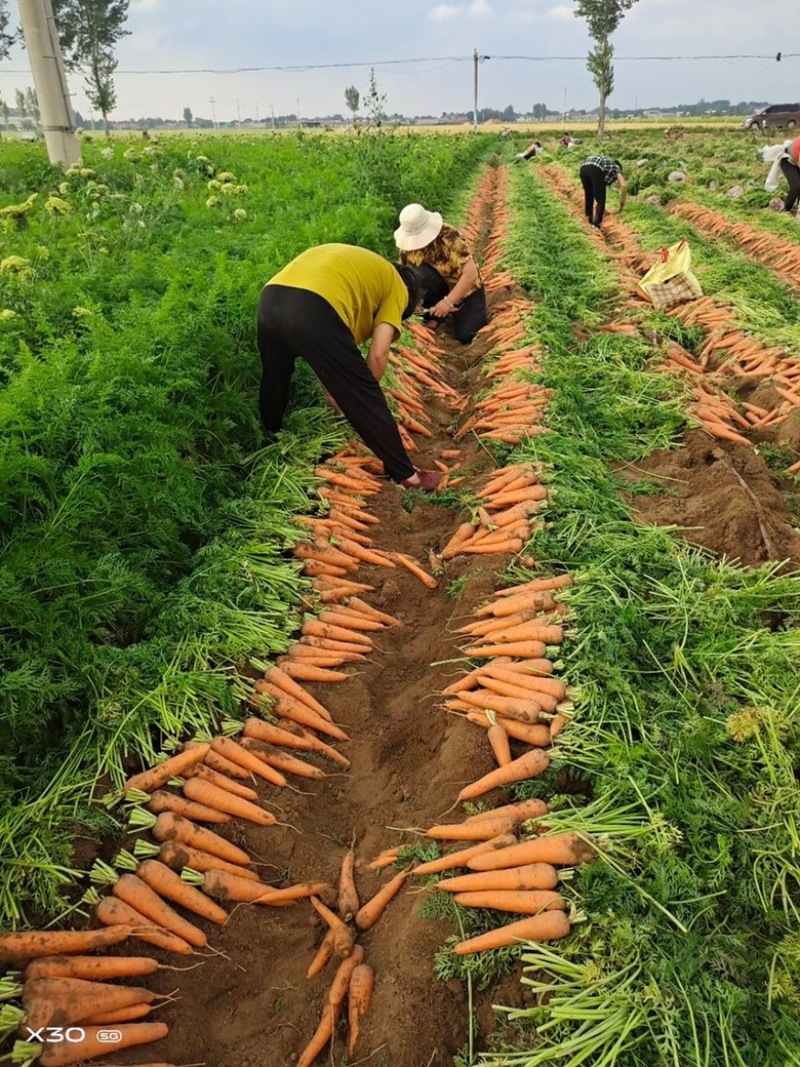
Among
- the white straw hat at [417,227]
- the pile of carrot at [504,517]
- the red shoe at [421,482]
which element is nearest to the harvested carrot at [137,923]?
the pile of carrot at [504,517]

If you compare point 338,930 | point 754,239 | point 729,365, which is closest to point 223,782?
point 338,930

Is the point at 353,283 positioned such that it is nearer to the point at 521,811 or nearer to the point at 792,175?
the point at 521,811

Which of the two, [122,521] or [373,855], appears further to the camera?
[122,521]

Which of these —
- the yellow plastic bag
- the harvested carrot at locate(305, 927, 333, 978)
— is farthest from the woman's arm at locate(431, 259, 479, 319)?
the harvested carrot at locate(305, 927, 333, 978)

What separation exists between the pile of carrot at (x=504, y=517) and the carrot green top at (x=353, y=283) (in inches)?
51.9

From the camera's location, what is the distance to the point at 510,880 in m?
2.36

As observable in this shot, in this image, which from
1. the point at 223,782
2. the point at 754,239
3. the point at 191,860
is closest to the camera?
the point at 191,860

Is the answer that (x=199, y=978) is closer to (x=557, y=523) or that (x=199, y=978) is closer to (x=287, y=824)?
(x=287, y=824)

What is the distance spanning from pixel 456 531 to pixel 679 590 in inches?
63.0

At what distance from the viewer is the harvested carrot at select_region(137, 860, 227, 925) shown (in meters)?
2.45

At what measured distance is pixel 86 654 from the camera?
9.35 ft

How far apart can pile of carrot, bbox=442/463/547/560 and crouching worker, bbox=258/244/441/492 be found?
0.65 meters

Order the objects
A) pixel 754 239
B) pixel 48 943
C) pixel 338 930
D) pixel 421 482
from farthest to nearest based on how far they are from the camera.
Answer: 1. pixel 754 239
2. pixel 421 482
3. pixel 338 930
4. pixel 48 943

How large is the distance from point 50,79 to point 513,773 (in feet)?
37.9
